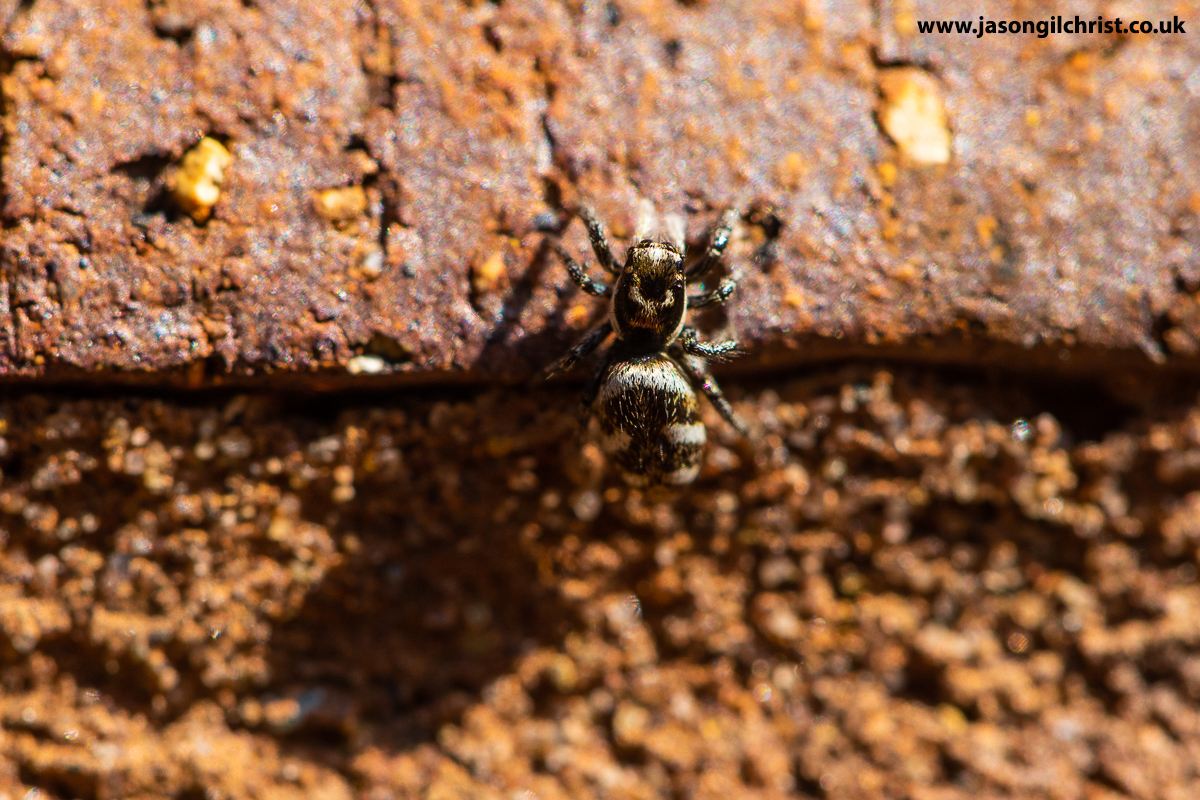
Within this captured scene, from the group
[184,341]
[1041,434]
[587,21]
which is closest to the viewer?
[184,341]

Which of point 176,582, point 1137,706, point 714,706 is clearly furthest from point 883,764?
point 176,582

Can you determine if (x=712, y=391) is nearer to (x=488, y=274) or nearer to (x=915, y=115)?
(x=488, y=274)

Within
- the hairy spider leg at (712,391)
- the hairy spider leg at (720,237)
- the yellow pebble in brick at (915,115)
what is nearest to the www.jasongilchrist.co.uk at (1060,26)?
the yellow pebble in brick at (915,115)

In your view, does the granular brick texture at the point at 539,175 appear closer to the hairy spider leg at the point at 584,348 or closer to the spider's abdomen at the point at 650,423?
the hairy spider leg at the point at 584,348

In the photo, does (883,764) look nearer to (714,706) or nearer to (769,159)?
(714,706)

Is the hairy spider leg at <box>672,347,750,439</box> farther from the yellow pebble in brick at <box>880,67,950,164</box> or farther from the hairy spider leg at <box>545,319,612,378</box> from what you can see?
the yellow pebble in brick at <box>880,67,950,164</box>

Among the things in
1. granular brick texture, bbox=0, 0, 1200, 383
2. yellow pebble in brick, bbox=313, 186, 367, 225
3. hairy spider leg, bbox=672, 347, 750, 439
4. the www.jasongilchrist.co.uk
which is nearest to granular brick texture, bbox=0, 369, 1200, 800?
hairy spider leg, bbox=672, 347, 750, 439

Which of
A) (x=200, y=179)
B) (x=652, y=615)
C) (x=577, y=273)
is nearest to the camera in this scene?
(x=200, y=179)

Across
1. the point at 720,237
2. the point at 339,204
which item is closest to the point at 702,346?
the point at 720,237
